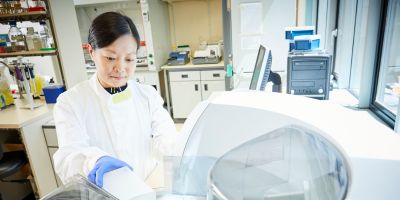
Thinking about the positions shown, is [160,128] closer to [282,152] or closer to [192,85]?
[282,152]

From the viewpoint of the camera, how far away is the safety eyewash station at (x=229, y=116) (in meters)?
0.52

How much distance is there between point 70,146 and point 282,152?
32.0 inches

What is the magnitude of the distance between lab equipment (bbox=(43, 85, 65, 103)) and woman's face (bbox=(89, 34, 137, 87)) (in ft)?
4.58

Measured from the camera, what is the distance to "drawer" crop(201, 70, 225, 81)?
3.62 m

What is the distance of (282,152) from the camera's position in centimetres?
60

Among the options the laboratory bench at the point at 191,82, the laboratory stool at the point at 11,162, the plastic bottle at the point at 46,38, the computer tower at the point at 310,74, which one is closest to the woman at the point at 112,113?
the computer tower at the point at 310,74

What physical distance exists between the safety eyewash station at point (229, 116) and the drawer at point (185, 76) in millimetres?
670

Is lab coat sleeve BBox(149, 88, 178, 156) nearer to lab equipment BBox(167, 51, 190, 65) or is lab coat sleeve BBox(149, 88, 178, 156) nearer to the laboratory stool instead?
the laboratory stool

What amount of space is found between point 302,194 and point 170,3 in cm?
420

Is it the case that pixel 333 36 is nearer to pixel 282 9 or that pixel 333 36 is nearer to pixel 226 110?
pixel 282 9

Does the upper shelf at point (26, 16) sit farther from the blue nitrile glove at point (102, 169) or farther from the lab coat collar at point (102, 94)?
the blue nitrile glove at point (102, 169)

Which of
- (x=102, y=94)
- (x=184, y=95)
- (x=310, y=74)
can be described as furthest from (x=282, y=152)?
(x=184, y=95)

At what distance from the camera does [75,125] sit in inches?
42.7

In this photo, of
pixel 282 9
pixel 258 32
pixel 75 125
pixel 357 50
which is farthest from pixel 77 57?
pixel 357 50
